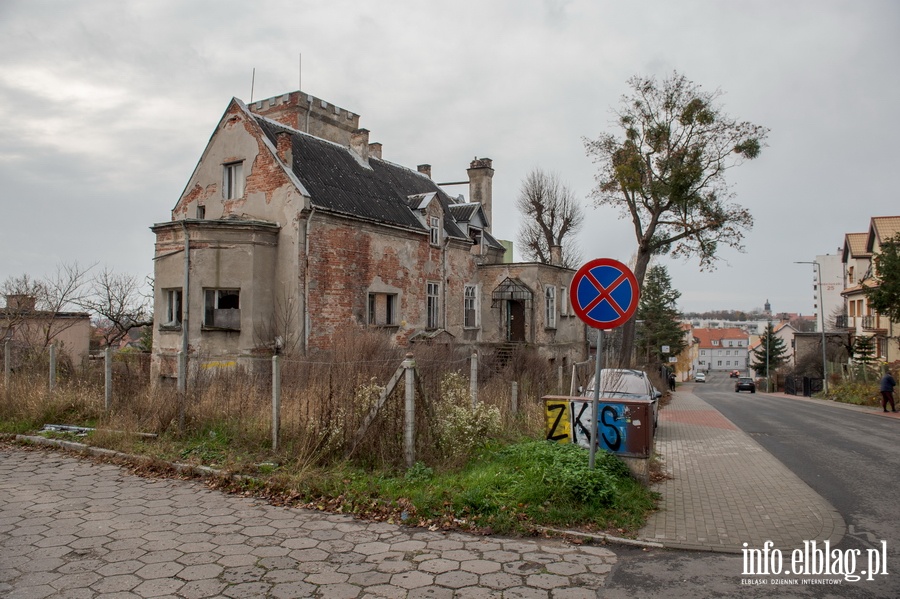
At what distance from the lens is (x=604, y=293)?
7113mm

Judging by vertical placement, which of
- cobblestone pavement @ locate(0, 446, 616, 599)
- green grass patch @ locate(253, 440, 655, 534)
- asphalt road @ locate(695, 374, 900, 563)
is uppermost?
green grass patch @ locate(253, 440, 655, 534)

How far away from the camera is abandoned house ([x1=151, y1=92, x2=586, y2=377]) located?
62.4 feet

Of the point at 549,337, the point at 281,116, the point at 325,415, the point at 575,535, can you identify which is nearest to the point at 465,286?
the point at 549,337

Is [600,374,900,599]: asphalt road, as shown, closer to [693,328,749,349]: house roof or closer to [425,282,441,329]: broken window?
[425,282,441,329]: broken window

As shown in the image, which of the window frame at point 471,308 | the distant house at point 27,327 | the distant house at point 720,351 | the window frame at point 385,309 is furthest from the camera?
the distant house at point 720,351

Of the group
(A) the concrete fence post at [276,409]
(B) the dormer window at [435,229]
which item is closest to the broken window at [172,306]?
(B) the dormer window at [435,229]

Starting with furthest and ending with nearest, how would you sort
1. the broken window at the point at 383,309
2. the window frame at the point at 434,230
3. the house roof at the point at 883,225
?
the house roof at the point at 883,225
the window frame at the point at 434,230
the broken window at the point at 383,309

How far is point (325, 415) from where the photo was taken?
8.45 meters

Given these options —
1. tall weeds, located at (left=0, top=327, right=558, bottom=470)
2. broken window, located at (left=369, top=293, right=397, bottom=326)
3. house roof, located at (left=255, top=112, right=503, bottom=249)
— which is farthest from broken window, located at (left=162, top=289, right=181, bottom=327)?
broken window, located at (left=369, top=293, right=397, bottom=326)

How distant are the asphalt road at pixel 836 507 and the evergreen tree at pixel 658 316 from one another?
50.1 metres

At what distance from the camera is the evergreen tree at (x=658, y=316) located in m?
65.6

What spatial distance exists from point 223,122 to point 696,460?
752 inches

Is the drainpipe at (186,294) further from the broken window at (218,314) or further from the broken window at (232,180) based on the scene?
the broken window at (232,180)

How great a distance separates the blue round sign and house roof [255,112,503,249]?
14.3 meters
